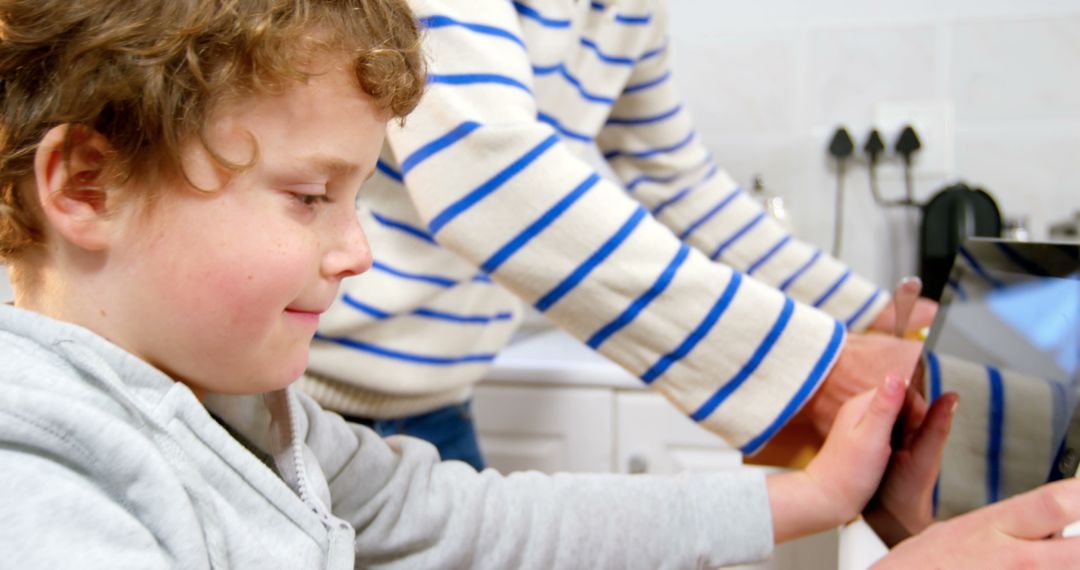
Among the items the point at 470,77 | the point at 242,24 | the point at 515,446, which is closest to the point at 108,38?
the point at 242,24

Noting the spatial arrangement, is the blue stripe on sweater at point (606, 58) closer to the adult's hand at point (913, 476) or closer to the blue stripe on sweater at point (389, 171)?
the blue stripe on sweater at point (389, 171)

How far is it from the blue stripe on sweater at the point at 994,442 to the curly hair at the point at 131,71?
0.40 metres

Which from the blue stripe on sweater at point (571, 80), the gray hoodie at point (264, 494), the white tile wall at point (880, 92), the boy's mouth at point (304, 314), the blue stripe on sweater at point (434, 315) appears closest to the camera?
the gray hoodie at point (264, 494)

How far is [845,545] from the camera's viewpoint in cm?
54

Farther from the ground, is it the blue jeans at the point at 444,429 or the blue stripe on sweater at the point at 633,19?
the blue stripe on sweater at the point at 633,19

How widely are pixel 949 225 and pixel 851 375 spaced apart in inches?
32.4

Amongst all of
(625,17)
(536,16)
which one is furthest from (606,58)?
(536,16)

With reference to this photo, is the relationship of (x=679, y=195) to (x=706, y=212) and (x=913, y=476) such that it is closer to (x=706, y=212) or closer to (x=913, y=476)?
(x=706, y=212)

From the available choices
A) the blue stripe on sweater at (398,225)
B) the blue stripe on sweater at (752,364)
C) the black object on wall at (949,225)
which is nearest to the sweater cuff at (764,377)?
the blue stripe on sweater at (752,364)

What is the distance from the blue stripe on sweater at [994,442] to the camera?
1.51ft

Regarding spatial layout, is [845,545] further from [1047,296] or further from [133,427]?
[133,427]

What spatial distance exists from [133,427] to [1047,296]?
1.49ft

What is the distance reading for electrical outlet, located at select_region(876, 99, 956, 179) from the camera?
56.0 inches

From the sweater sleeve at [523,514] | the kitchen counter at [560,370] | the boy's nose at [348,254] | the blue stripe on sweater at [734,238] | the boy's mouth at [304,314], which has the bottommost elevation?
the kitchen counter at [560,370]
